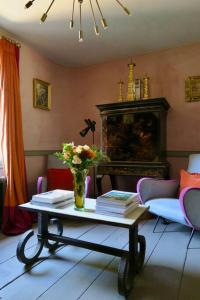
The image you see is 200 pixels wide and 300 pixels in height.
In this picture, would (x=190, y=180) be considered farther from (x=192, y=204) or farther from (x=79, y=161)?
(x=79, y=161)

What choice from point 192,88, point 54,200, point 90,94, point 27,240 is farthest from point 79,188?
point 90,94

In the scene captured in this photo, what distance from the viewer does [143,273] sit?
1.86 meters

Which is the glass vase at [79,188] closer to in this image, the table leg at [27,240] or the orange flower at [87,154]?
the orange flower at [87,154]

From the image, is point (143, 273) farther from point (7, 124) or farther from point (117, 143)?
point (7, 124)

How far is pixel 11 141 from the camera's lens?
9.42 ft

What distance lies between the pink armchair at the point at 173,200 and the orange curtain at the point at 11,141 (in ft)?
4.81

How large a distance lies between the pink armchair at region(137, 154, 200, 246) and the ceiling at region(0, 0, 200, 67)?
5.37 ft

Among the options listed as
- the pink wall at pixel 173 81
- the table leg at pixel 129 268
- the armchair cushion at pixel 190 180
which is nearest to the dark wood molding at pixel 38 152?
the pink wall at pixel 173 81

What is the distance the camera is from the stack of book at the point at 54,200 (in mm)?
1909

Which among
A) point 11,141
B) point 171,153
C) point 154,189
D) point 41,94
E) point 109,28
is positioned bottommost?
point 154,189

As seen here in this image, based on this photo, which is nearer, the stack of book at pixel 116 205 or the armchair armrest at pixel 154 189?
the stack of book at pixel 116 205

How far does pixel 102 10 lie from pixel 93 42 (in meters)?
0.74

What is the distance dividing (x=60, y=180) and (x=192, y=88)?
2.28m

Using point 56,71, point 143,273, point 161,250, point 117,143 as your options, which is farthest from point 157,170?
point 56,71
